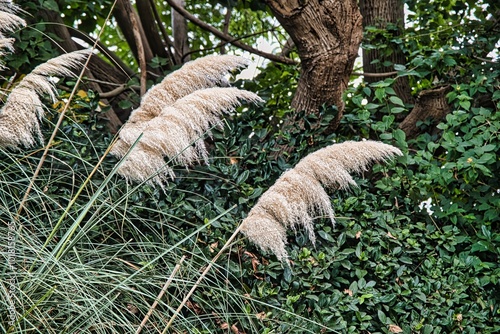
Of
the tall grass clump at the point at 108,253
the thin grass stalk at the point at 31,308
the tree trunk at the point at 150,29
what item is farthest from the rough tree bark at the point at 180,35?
the thin grass stalk at the point at 31,308

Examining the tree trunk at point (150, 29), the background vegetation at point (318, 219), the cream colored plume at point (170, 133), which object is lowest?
the background vegetation at point (318, 219)

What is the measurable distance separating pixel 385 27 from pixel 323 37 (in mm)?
876

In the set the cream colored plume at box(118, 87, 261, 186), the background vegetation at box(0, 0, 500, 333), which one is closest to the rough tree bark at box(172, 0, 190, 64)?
the background vegetation at box(0, 0, 500, 333)

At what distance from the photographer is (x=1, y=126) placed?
2.98 m

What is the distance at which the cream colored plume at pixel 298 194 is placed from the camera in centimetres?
272

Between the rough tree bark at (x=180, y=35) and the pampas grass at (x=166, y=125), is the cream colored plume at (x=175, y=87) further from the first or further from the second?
the rough tree bark at (x=180, y=35)

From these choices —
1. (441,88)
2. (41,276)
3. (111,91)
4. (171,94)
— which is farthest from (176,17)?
(41,276)

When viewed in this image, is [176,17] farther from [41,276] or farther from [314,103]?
[41,276]

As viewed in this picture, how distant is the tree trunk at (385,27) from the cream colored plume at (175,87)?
1.71m

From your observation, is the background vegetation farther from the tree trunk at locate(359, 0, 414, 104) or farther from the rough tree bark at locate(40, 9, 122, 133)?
the rough tree bark at locate(40, 9, 122, 133)

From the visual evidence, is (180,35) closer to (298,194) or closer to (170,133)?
(170,133)

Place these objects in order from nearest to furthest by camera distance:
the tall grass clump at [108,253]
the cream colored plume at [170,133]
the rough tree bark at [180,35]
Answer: the tall grass clump at [108,253]
the cream colored plume at [170,133]
the rough tree bark at [180,35]

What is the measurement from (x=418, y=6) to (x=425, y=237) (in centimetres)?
170

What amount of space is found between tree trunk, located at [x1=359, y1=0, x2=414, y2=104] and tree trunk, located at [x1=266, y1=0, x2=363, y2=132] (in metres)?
0.64
